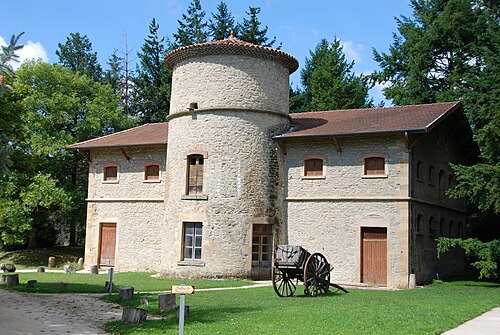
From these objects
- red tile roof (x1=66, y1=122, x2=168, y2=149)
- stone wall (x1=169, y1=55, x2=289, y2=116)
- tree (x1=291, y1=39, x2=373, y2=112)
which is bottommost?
red tile roof (x1=66, y1=122, x2=168, y2=149)

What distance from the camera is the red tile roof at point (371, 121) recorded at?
20.7 m

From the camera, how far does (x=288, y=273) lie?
16.0 meters

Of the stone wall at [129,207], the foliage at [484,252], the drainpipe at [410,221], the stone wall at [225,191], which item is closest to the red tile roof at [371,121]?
the drainpipe at [410,221]

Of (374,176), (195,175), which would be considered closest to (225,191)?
(195,175)

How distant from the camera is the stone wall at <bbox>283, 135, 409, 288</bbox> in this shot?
2050 cm

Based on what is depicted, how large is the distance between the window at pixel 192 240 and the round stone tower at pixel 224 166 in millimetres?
40

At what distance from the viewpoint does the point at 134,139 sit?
27.2 meters

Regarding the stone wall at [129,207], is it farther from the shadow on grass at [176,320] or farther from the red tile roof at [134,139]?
the shadow on grass at [176,320]

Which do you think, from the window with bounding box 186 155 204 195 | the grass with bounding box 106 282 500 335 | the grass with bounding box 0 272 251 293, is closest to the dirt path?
the grass with bounding box 106 282 500 335

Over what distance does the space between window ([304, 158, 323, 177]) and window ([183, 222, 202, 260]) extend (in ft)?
15.9

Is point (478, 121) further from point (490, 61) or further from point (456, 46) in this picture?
point (456, 46)

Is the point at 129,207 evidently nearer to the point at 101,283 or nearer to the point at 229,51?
the point at 101,283

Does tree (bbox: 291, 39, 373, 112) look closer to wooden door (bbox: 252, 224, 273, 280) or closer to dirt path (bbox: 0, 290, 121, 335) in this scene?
wooden door (bbox: 252, 224, 273, 280)

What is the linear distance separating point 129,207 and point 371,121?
39.1 ft
